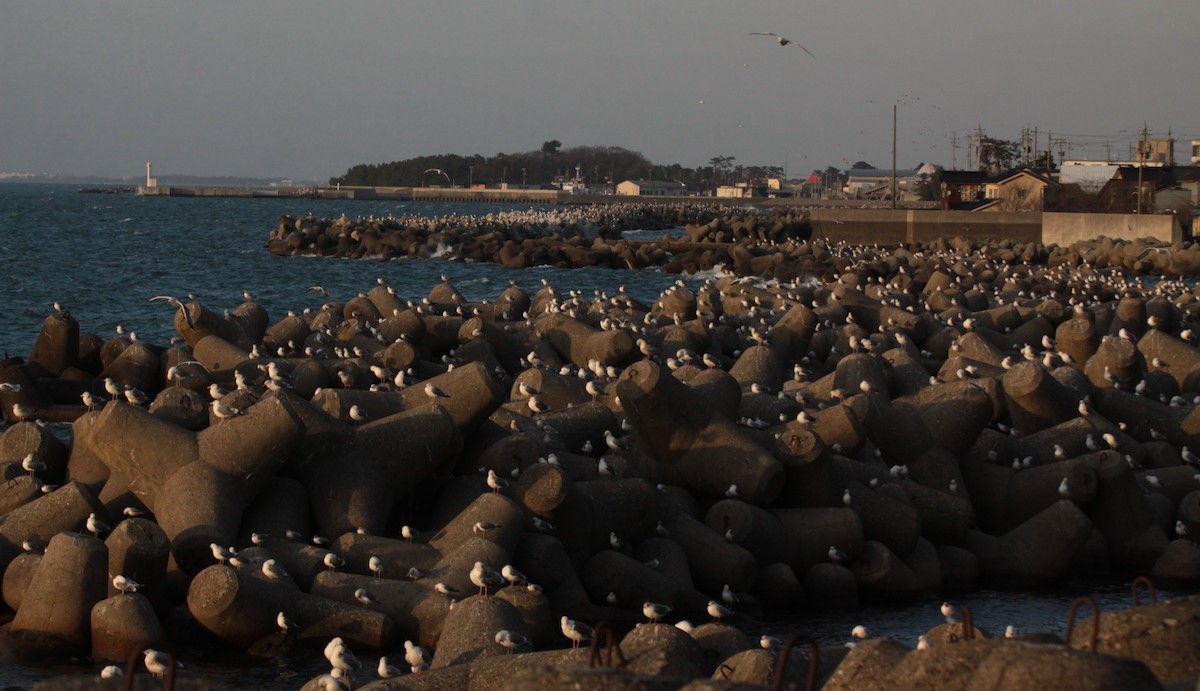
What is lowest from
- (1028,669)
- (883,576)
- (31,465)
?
(883,576)

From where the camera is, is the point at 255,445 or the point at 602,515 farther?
the point at 602,515

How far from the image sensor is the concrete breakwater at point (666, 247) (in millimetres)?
35656

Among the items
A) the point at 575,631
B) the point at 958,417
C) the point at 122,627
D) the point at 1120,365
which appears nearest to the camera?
the point at 575,631

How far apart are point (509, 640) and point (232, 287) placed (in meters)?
30.4

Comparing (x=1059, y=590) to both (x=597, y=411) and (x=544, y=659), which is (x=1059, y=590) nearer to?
(x=597, y=411)

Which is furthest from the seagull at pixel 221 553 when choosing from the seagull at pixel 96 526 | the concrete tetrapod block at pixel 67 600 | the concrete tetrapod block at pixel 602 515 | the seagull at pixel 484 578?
the concrete tetrapod block at pixel 602 515

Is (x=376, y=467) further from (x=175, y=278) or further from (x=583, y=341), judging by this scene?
(x=175, y=278)

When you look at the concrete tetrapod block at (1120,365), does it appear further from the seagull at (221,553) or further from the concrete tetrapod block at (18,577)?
the concrete tetrapod block at (18,577)

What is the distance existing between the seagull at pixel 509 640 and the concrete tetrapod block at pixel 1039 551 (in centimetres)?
450

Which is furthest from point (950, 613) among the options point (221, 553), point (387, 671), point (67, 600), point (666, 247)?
point (666, 247)

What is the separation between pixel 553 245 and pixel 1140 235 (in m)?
17.6

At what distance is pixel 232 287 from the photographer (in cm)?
3562

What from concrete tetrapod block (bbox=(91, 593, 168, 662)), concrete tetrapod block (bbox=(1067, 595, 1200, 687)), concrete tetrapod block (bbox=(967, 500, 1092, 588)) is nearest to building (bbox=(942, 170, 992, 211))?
concrete tetrapod block (bbox=(967, 500, 1092, 588))

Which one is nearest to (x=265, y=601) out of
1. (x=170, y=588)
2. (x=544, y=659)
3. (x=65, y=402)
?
(x=170, y=588)
